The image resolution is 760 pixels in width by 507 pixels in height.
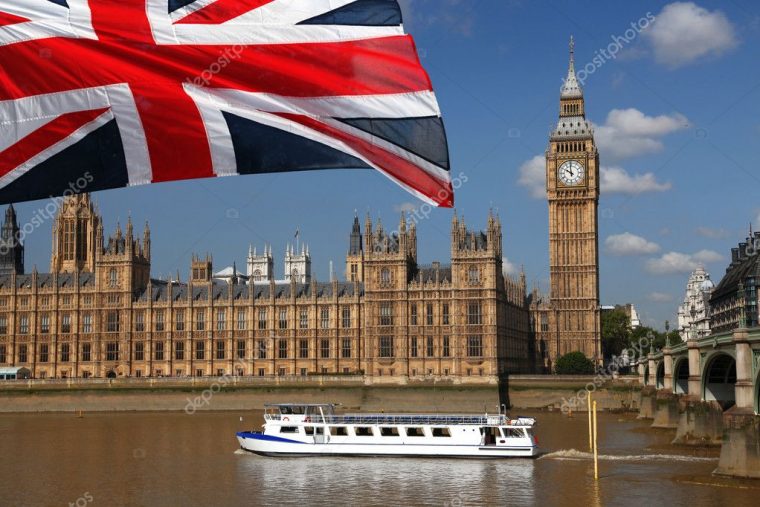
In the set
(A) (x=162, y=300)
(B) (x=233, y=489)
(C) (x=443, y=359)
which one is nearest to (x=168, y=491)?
(B) (x=233, y=489)

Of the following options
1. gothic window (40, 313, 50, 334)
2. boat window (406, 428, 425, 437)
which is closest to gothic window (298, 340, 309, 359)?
gothic window (40, 313, 50, 334)

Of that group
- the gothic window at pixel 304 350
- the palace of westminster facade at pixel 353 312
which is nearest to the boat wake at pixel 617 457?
the palace of westminster facade at pixel 353 312

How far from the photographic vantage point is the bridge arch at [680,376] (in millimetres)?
81188

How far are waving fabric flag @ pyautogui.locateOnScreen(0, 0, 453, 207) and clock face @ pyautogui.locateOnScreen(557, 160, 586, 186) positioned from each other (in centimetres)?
11971

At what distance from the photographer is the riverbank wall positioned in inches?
3903

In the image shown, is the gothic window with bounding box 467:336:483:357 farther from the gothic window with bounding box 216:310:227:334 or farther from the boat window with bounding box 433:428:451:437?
the boat window with bounding box 433:428:451:437

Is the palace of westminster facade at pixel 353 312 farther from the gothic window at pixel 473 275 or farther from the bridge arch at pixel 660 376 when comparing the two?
the bridge arch at pixel 660 376

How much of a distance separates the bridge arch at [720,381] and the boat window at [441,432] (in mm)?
16356

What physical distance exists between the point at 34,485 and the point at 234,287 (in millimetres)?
67910

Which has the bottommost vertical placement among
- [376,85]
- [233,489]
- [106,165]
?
[233,489]

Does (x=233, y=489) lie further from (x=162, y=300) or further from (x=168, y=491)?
(x=162, y=300)

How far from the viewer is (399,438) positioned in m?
62.5

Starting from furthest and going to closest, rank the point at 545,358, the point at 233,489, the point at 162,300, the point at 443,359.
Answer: the point at 545,358
the point at 162,300
the point at 443,359
the point at 233,489

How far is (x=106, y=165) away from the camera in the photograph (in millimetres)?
11078
